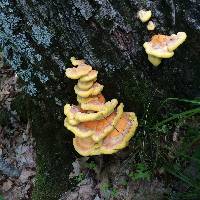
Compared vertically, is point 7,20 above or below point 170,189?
above

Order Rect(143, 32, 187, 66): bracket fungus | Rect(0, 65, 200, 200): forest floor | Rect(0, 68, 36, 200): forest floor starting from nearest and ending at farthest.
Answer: Rect(143, 32, 187, 66): bracket fungus → Rect(0, 65, 200, 200): forest floor → Rect(0, 68, 36, 200): forest floor

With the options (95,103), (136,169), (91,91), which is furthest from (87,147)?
(136,169)

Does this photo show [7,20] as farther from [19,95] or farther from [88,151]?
[19,95]

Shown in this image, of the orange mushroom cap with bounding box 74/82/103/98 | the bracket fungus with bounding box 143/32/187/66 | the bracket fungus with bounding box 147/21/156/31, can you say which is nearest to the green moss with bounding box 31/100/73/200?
the orange mushroom cap with bounding box 74/82/103/98

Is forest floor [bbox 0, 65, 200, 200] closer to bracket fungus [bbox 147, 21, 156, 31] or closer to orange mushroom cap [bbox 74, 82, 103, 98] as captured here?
orange mushroom cap [bbox 74, 82, 103, 98]

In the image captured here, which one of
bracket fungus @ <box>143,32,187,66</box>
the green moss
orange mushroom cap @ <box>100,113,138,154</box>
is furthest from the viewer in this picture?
the green moss

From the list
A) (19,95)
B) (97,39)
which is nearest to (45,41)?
(97,39)
